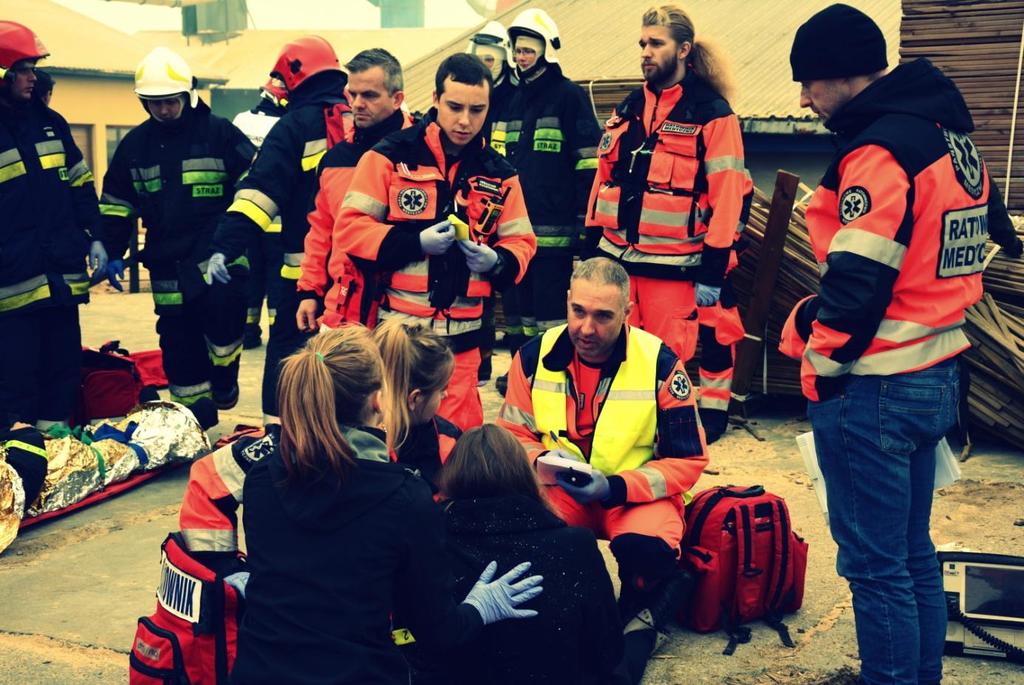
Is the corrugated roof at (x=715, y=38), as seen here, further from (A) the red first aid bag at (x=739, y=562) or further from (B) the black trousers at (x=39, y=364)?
(A) the red first aid bag at (x=739, y=562)

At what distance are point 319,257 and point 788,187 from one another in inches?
106

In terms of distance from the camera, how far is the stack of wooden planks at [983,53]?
716 centimetres

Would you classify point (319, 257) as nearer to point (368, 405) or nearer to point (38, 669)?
point (38, 669)

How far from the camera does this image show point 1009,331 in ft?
21.0

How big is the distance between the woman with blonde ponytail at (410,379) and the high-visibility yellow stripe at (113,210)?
3.60 metres

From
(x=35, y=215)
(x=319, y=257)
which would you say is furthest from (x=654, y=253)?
(x=35, y=215)

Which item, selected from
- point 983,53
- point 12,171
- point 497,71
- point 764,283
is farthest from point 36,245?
point 983,53

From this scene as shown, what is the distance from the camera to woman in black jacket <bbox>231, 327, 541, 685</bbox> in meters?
2.80

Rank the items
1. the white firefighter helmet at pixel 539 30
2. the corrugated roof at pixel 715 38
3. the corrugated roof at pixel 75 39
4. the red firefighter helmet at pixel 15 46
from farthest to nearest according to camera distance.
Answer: the corrugated roof at pixel 75 39 < the corrugated roof at pixel 715 38 < the white firefighter helmet at pixel 539 30 < the red firefighter helmet at pixel 15 46

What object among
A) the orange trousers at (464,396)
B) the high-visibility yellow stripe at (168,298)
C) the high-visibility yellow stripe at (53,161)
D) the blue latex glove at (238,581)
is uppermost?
the high-visibility yellow stripe at (53,161)

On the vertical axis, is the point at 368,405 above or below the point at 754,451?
above

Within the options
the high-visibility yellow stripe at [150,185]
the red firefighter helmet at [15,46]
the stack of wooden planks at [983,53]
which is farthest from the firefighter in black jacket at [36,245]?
the stack of wooden planks at [983,53]

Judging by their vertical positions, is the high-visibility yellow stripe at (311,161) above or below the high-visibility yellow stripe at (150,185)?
above

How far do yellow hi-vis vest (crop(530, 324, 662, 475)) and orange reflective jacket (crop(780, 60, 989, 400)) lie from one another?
783 mm
